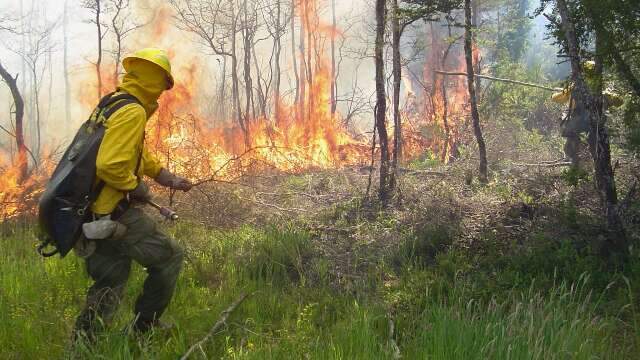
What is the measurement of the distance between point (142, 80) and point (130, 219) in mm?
904

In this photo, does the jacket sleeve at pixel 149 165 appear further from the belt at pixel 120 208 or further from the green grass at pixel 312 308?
the green grass at pixel 312 308

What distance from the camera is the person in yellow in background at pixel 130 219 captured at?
8.66 ft

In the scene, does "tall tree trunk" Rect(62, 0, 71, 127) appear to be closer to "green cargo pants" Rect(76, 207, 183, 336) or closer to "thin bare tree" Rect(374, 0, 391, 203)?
"thin bare tree" Rect(374, 0, 391, 203)

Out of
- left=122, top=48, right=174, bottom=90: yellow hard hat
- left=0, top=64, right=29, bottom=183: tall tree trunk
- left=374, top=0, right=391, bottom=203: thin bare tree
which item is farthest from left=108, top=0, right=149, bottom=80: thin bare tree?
left=122, top=48, right=174, bottom=90: yellow hard hat

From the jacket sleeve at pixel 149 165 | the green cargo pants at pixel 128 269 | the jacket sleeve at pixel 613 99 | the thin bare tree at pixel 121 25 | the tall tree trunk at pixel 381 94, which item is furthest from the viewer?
the thin bare tree at pixel 121 25

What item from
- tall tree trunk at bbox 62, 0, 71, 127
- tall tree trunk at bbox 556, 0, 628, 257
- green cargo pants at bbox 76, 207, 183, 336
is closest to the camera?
green cargo pants at bbox 76, 207, 183, 336

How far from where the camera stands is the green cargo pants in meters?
2.83

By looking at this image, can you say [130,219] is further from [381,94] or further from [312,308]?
[381,94]

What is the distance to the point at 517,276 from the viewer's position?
3.98 m

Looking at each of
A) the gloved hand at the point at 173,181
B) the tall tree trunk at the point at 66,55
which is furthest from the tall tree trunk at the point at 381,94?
the tall tree trunk at the point at 66,55

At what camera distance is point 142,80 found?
9.49 feet

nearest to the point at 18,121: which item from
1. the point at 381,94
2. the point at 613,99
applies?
the point at 381,94

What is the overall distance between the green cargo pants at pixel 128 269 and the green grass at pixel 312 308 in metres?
0.18

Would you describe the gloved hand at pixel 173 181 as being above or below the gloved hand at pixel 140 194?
above
